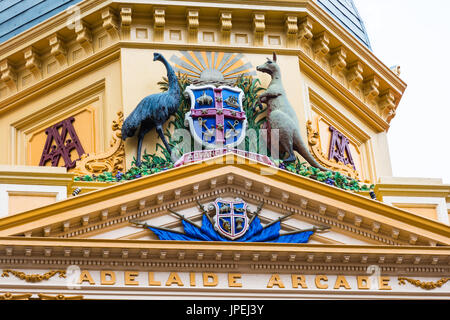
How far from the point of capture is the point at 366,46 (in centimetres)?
3797

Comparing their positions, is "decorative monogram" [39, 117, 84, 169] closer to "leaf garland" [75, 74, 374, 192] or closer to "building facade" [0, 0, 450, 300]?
"building facade" [0, 0, 450, 300]

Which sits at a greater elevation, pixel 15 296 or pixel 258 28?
pixel 258 28

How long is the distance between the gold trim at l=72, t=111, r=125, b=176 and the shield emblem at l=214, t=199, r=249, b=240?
14.4 ft

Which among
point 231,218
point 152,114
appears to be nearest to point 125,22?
A: point 152,114

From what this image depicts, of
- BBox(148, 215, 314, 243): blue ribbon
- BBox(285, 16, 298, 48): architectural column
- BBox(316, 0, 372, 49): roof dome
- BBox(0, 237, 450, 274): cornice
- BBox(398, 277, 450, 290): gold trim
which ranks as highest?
BBox(316, 0, 372, 49): roof dome

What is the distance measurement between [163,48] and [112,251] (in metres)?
8.67

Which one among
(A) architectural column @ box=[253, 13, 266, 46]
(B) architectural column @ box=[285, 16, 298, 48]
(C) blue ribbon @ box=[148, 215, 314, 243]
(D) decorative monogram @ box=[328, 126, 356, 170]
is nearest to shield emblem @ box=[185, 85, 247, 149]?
(A) architectural column @ box=[253, 13, 266, 46]

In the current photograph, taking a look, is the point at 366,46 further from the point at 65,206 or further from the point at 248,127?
the point at 65,206

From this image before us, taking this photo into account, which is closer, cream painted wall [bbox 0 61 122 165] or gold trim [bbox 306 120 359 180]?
gold trim [bbox 306 120 359 180]

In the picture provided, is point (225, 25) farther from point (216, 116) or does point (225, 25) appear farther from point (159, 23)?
point (216, 116)

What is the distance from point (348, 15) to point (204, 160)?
12.7 meters

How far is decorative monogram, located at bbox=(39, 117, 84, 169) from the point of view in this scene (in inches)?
1334

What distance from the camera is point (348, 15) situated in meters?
39.7

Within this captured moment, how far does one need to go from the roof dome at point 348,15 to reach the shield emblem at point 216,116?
663cm
